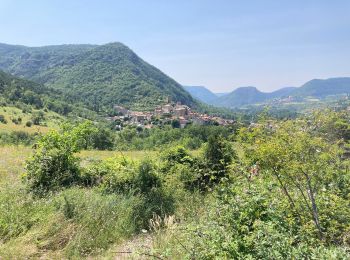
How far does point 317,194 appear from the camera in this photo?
15.6 feet

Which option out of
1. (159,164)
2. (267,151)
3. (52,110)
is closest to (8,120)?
(52,110)

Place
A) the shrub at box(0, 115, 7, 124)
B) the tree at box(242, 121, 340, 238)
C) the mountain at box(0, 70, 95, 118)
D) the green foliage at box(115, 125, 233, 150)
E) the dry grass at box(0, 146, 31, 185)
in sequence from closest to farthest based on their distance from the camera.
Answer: the tree at box(242, 121, 340, 238) < the dry grass at box(0, 146, 31, 185) < the green foliage at box(115, 125, 233, 150) < the shrub at box(0, 115, 7, 124) < the mountain at box(0, 70, 95, 118)

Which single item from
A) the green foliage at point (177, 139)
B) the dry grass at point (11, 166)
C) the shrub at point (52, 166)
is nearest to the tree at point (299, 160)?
the green foliage at point (177, 139)

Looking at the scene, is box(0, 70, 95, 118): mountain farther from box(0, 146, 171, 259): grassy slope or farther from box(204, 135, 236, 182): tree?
box(0, 146, 171, 259): grassy slope

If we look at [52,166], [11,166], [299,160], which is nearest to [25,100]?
[11,166]

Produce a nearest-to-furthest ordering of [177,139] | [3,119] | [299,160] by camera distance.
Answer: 1. [299,160]
2. [177,139]
3. [3,119]

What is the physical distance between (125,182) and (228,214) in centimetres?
446

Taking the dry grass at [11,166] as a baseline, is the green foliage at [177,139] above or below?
below

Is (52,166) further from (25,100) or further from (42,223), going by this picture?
(25,100)

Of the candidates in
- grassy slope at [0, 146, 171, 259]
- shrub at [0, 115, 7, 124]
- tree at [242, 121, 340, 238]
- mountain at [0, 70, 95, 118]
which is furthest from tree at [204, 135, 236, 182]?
mountain at [0, 70, 95, 118]

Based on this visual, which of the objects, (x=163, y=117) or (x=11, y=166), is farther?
(x=163, y=117)

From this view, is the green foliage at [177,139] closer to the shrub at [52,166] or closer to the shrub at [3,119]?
the shrub at [52,166]

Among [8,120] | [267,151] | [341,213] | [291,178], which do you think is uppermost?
[267,151]

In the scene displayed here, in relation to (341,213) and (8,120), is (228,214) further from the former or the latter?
(8,120)
